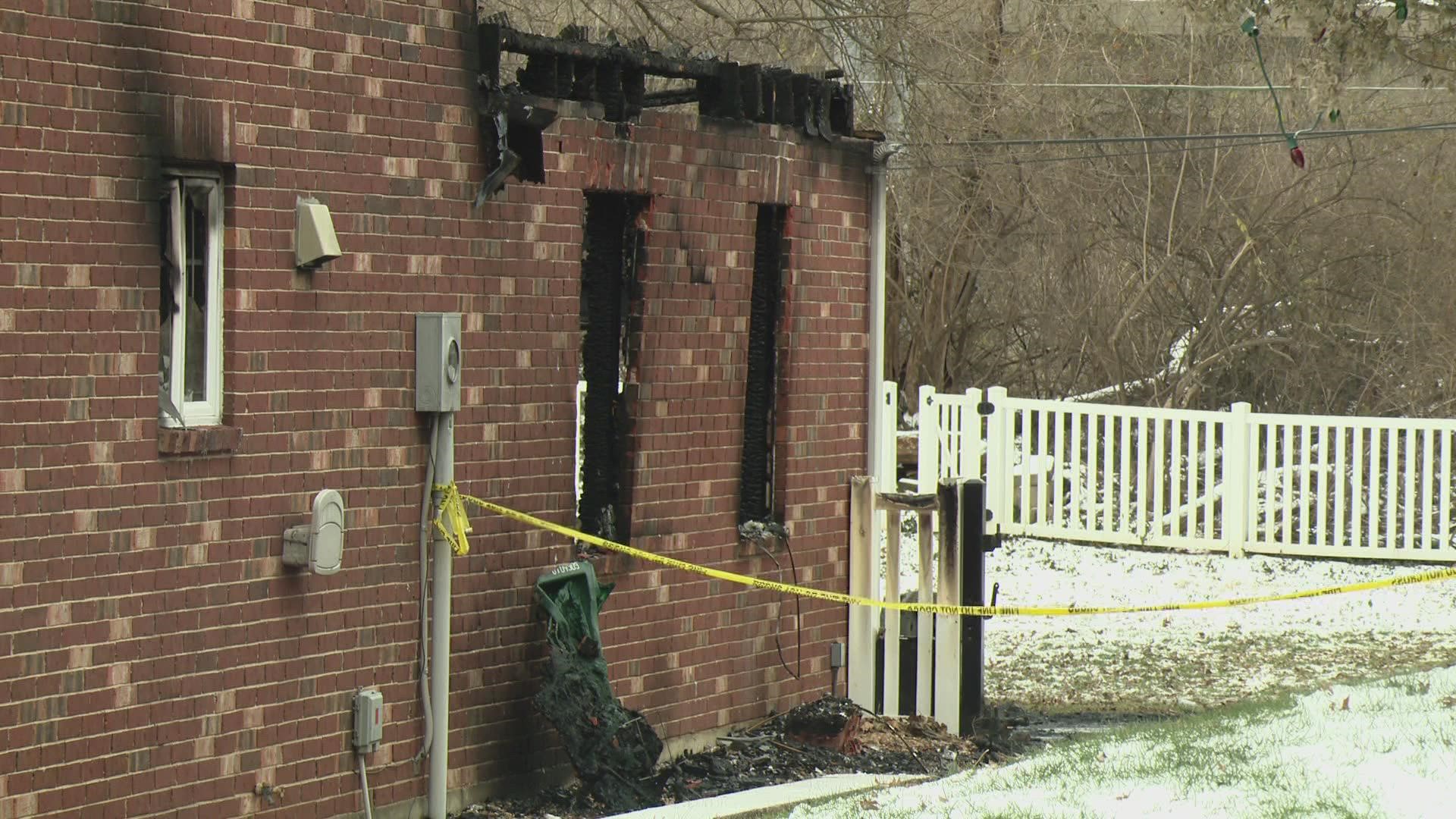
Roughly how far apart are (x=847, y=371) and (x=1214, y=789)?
4.93 m

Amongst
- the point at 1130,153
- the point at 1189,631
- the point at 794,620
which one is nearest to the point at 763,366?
the point at 794,620

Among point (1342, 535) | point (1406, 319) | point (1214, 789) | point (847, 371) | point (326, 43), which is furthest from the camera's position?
point (1406, 319)

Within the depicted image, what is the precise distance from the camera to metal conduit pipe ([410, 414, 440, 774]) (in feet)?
27.9

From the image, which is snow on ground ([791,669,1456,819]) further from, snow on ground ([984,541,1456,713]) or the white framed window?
snow on ground ([984,541,1456,713])

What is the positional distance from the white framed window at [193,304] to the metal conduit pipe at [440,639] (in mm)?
1185

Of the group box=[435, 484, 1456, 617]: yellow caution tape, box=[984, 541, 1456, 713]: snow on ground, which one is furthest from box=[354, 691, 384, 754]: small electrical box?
box=[984, 541, 1456, 713]: snow on ground

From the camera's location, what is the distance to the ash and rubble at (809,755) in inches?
360

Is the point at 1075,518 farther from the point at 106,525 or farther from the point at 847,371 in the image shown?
the point at 106,525

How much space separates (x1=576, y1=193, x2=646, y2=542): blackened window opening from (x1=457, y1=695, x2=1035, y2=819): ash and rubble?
50.8 inches

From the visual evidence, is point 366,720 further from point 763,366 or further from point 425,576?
point 763,366

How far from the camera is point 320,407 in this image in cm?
804

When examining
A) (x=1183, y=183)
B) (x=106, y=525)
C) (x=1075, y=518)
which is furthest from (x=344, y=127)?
(x=1183, y=183)

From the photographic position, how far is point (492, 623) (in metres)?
9.02

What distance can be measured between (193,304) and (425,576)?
1666 mm
